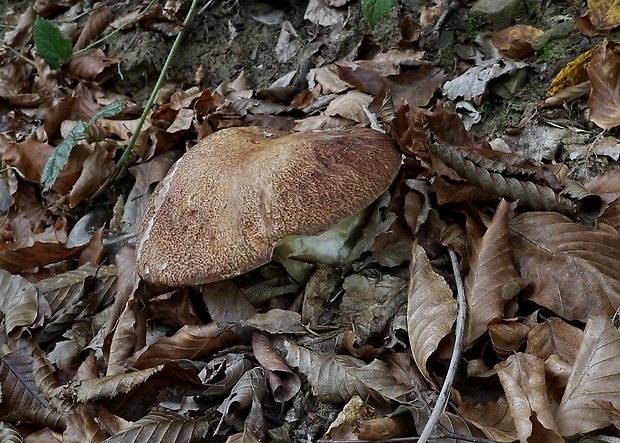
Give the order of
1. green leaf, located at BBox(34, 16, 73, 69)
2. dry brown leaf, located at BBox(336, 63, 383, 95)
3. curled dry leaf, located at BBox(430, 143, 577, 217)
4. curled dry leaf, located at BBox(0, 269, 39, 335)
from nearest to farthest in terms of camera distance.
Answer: curled dry leaf, located at BBox(430, 143, 577, 217) → curled dry leaf, located at BBox(0, 269, 39, 335) → dry brown leaf, located at BBox(336, 63, 383, 95) → green leaf, located at BBox(34, 16, 73, 69)

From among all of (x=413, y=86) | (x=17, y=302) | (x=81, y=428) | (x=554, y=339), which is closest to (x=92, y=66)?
(x=17, y=302)

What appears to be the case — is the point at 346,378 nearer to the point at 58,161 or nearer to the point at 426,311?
the point at 426,311

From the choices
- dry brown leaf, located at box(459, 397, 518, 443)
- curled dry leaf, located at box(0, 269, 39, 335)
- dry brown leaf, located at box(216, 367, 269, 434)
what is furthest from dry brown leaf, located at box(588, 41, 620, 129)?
curled dry leaf, located at box(0, 269, 39, 335)

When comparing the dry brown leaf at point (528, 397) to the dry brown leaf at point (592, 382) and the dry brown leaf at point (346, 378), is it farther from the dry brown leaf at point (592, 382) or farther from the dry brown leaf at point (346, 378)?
the dry brown leaf at point (346, 378)

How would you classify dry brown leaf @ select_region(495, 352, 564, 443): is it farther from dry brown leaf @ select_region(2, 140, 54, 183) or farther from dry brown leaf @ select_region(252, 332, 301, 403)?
dry brown leaf @ select_region(2, 140, 54, 183)

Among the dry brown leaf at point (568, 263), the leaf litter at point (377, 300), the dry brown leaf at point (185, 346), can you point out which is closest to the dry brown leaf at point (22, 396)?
the leaf litter at point (377, 300)

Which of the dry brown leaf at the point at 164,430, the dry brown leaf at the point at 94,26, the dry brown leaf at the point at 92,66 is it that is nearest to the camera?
the dry brown leaf at the point at 164,430
